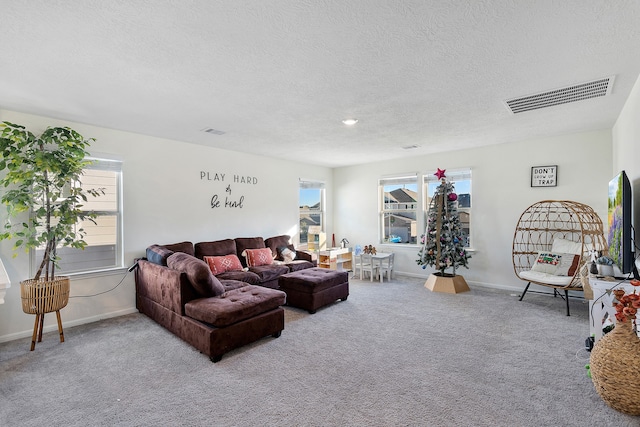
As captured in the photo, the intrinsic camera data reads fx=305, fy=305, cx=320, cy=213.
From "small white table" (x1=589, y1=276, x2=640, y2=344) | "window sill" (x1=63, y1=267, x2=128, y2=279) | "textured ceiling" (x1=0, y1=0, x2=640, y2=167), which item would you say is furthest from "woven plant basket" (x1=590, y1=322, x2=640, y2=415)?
"window sill" (x1=63, y1=267, x2=128, y2=279)

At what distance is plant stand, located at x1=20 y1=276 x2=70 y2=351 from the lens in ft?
9.94

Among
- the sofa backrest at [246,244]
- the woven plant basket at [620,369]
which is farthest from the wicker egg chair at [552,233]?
the sofa backrest at [246,244]

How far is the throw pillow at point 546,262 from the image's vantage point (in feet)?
14.2

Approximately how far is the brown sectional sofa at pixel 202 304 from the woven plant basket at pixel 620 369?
2686mm

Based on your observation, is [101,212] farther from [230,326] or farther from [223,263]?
[230,326]

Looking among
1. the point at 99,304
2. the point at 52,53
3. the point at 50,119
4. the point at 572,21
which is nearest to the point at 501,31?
the point at 572,21

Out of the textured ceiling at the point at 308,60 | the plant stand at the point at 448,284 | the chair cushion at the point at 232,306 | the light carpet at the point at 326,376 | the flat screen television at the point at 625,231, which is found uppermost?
the textured ceiling at the point at 308,60

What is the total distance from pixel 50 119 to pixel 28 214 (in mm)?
1137

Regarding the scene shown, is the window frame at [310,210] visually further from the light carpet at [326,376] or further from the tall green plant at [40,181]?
the tall green plant at [40,181]

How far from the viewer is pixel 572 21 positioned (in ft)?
6.07

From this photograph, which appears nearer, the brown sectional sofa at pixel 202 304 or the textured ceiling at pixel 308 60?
the textured ceiling at pixel 308 60

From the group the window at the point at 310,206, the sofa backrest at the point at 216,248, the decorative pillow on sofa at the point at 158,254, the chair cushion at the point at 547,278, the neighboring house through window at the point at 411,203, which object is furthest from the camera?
the window at the point at 310,206

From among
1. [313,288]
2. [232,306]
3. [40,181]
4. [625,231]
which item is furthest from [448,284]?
[40,181]

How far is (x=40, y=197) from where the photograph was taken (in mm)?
3256
